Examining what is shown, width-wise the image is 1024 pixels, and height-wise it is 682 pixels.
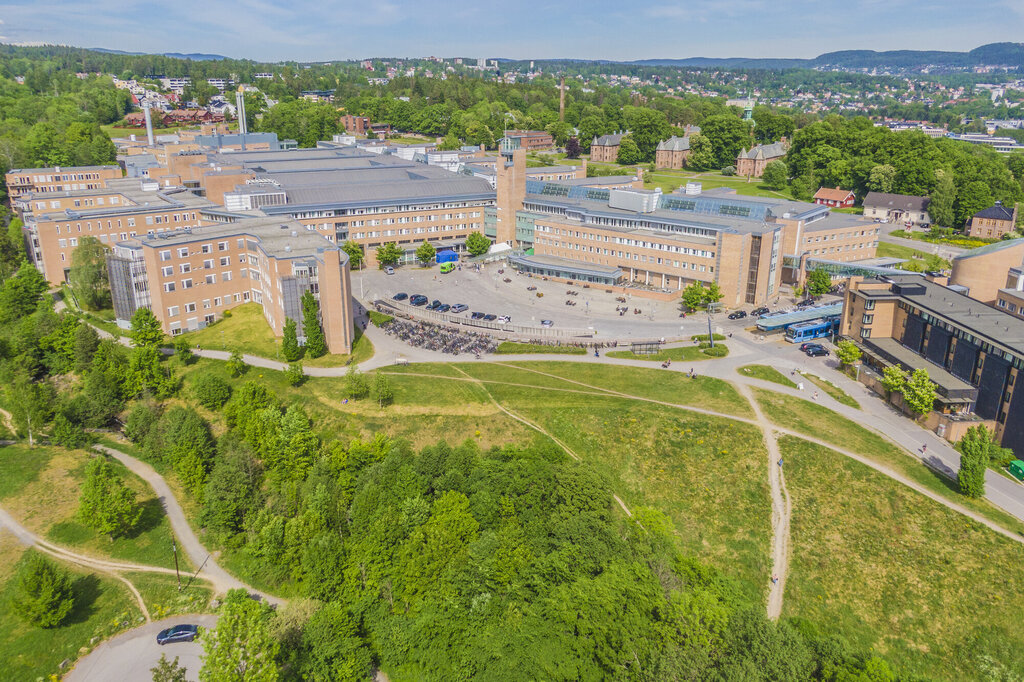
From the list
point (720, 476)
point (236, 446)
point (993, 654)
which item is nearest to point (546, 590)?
point (720, 476)

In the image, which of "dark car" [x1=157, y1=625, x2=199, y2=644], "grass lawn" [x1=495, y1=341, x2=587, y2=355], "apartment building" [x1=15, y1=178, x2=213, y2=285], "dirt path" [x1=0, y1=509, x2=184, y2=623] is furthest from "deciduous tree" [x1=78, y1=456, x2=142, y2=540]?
"apartment building" [x1=15, y1=178, x2=213, y2=285]

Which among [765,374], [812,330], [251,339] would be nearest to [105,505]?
[251,339]

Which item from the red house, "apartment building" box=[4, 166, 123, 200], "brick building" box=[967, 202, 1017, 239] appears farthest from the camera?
the red house

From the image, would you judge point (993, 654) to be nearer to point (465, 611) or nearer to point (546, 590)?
point (546, 590)

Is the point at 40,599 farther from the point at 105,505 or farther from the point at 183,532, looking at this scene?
the point at 183,532

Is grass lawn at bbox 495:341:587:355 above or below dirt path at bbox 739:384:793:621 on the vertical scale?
above

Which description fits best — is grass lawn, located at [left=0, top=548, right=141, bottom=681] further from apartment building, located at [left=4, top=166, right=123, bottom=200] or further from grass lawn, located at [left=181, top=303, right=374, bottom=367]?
apartment building, located at [left=4, top=166, right=123, bottom=200]
